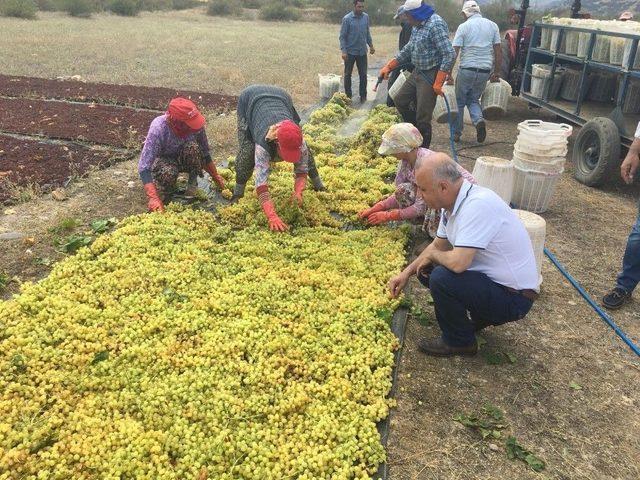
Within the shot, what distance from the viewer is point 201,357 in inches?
131


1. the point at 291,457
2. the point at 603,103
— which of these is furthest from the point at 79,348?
the point at 603,103

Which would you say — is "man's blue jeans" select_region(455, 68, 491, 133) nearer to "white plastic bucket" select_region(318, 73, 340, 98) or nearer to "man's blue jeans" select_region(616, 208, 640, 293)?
"white plastic bucket" select_region(318, 73, 340, 98)

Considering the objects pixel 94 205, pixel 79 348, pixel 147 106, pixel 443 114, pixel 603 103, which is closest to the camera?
pixel 79 348

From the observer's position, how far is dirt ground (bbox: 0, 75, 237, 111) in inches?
398

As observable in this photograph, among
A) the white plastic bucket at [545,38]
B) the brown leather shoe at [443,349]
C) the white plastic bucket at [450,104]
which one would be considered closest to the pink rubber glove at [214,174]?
the brown leather shoe at [443,349]

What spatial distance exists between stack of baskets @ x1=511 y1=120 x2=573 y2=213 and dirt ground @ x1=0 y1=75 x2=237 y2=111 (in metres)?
6.24

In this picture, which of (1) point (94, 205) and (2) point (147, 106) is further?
(2) point (147, 106)

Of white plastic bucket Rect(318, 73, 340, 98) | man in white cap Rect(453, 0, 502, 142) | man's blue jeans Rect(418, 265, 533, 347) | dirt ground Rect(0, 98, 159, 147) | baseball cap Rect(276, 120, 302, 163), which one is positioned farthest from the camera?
white plastic bucket Rect(318, 73, 340, 98)

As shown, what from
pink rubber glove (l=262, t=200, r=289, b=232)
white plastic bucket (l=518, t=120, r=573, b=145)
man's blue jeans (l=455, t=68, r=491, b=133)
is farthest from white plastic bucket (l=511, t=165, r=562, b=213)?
pink rubber glove (l=262, t=200, r=289, b=232)

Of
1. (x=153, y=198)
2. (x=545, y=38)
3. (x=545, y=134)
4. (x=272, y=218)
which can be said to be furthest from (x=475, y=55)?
(x=153, y=198)

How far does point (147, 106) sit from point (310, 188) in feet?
18.1

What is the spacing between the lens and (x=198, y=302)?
3850mm

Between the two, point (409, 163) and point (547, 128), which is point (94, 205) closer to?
point (409, 163)

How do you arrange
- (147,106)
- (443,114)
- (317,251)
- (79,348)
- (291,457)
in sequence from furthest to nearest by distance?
(147,106), (443,114), (317,251), (79,348), (291,457)
